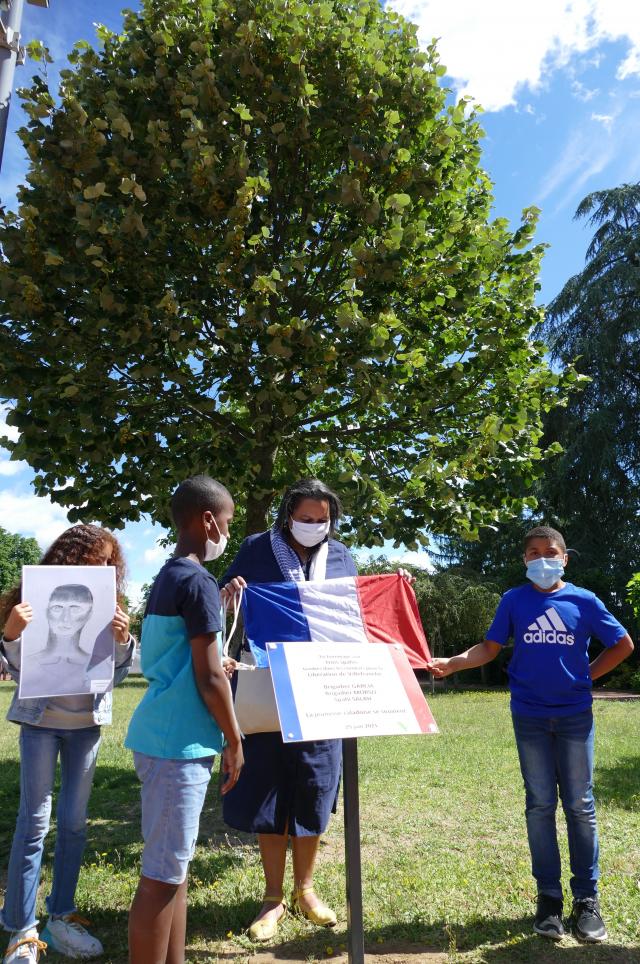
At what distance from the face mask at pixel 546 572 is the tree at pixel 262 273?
73.5 inches

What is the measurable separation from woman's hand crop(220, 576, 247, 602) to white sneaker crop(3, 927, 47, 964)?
1873mm

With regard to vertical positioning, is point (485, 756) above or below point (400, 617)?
below

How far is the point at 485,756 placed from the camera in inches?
402

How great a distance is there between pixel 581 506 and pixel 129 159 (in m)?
27.6

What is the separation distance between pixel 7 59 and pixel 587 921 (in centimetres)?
622

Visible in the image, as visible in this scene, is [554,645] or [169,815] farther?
[554,645]

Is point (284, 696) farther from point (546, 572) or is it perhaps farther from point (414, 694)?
point (546, 572)

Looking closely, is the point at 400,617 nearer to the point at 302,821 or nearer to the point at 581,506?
the point at 302,821

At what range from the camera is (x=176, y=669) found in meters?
2.91

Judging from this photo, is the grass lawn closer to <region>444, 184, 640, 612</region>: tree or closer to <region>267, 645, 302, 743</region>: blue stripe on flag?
<region>267, 645, 302, 743</region>: blue stripe on flag

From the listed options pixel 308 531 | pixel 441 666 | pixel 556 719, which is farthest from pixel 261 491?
pixel 556 719

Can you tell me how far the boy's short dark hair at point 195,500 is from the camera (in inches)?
123

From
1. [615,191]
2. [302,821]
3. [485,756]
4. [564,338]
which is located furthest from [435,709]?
[615,191]

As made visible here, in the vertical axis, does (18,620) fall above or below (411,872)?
above
